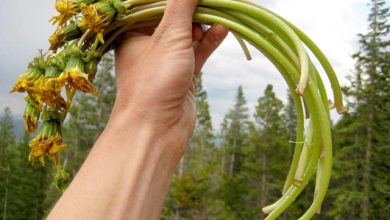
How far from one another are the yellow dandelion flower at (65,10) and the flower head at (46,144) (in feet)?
1.74

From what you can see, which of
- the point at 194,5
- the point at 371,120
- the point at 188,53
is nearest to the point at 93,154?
the point at 188,53

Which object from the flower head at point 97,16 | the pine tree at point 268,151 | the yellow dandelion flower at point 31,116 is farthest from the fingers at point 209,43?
the pine tree at point 268,151

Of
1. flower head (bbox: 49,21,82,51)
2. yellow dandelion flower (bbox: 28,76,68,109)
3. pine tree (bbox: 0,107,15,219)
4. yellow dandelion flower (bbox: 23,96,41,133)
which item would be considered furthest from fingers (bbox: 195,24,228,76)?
pine tree (bbox: 0,107,15,219)

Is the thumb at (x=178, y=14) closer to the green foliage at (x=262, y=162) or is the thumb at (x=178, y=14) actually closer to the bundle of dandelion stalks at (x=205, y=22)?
the bundle of dandelion stalks at (x=205, y=22)

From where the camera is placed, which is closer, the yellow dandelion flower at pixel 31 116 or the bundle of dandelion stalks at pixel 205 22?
the bundle of dandelion stalks at pixel 205 22

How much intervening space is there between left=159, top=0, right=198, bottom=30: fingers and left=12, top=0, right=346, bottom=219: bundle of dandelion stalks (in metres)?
0.07

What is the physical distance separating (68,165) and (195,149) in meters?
24.9

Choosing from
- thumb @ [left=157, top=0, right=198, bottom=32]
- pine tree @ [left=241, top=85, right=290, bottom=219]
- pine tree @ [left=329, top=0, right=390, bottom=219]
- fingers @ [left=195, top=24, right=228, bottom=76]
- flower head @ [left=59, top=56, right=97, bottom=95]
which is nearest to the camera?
flower head @ [left=59, top=56, right=97, bottom=95]

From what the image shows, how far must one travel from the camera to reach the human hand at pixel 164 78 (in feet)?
8.70

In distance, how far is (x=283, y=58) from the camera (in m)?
2.52

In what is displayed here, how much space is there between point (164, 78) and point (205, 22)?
15.1 inches

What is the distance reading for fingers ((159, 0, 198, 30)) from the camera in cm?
267

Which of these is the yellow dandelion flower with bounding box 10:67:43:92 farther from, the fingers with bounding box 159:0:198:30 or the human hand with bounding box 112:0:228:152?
the fingers with bounding box 159:0:198:30

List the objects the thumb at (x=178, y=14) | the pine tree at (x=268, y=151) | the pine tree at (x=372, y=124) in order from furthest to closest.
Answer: the pine tree at (x=268, y=151), the pine tree at (x=372, y=124), the thumb at (x=178, y=14)
